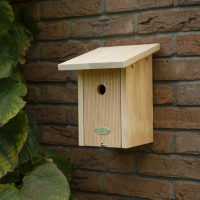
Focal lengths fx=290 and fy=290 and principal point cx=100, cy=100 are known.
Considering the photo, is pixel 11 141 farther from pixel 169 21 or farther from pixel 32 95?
pixel 169 21

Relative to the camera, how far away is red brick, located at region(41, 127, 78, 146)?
4.79ft

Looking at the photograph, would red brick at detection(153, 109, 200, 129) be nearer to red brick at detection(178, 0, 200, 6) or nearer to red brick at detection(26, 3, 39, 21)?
red brick at detection(178, 0, 200, 6)

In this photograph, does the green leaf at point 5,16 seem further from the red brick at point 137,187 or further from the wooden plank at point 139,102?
the red brick at point 137,187

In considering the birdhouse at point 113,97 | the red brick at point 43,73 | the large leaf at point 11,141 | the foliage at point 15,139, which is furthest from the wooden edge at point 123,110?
the red brick at point 43,73

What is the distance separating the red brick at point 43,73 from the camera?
148cm

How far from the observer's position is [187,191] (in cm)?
124

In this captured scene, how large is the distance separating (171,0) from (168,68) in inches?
11.4

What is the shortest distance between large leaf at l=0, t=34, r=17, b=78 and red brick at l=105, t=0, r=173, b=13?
0.49 metres

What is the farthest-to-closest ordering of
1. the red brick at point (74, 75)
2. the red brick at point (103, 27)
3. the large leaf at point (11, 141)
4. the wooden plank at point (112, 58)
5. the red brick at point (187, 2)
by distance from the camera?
the red brick at point (74, 75), the red brick at point (103, 27), the red brick at point (187, 2), the large leaf at point (11, 141), the wooden plank at point (112, 58)

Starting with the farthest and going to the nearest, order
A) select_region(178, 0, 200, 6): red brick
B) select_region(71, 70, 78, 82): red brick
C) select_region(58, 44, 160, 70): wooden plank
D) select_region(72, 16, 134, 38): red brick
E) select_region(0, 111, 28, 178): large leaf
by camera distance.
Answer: select_region(71, 70, 78, 82): red brick < select_region(72, 16, 134, 38): red brick < select_region(178, 0, 200, 6): red brick < select_region(0, 111, 28, 178): large leaf < select_region(58, 44, 160, 70): wooden plank

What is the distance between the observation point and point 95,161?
1422 millimetres

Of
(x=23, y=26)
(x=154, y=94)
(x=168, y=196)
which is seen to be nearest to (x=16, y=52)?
(x=23, y=26)

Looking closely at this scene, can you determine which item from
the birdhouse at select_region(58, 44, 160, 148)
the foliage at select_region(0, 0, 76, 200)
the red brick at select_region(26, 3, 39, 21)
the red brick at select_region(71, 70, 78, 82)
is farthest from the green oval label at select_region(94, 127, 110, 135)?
the red brick at select_region(26, 3, 39, 21)

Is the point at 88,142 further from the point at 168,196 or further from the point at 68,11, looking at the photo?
the point at 68,11
